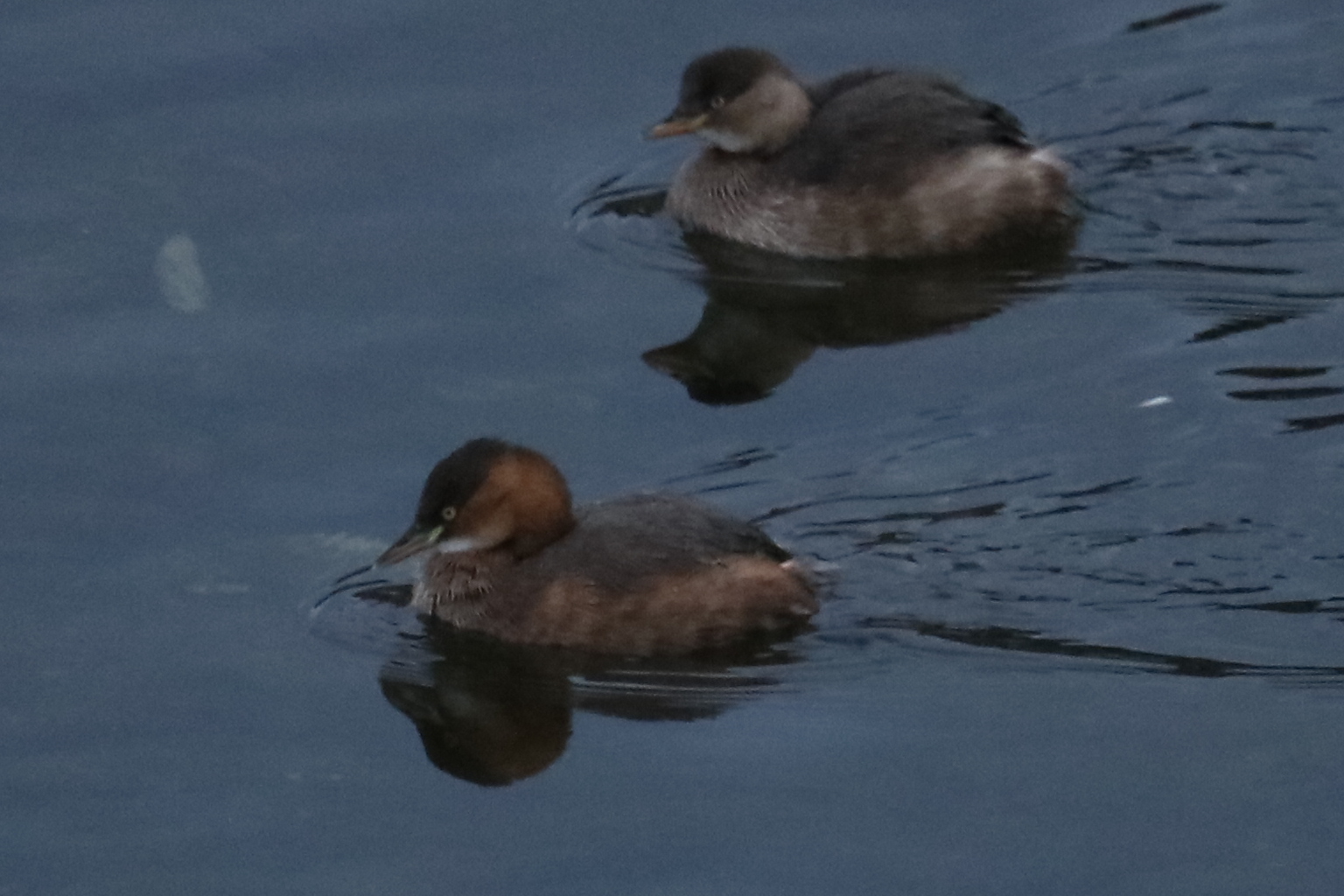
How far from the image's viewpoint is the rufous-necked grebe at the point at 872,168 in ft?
38.0

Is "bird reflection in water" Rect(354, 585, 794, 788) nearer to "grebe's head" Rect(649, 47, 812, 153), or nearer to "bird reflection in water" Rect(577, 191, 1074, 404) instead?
"bird reflection in water" Rect(577, 191, 1074, 404)

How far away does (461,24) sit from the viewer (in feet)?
42.7

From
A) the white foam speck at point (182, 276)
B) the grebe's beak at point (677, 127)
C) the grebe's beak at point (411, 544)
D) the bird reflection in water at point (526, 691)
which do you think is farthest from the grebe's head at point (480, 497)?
the grebe's beak at point (677, 127)

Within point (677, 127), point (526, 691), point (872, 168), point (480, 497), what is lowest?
point (526, 691)

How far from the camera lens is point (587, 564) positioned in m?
8.93

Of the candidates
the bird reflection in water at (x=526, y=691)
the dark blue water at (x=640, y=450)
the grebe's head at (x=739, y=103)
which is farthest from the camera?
the grebe's head at (x=739, y=103)

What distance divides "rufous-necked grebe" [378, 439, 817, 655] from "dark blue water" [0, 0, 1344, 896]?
134 millimetres

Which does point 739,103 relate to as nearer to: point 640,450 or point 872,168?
point 872,168

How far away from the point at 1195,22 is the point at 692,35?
2.25 metres

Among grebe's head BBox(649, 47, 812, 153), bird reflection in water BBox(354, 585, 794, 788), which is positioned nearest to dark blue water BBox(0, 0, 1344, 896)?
bird reflection in water BBox(354, 585, 794, 788)

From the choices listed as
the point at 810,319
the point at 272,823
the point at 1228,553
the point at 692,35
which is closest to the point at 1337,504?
the point at 1228,553

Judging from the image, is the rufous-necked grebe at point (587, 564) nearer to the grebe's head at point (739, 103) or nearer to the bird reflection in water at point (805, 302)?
the bird reflection in water at point (805, 302)

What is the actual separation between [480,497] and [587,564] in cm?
40

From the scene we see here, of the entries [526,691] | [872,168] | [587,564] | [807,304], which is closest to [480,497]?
[587,564]
